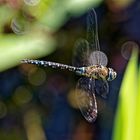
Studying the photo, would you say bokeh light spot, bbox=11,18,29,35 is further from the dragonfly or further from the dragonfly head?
the dragonfly head

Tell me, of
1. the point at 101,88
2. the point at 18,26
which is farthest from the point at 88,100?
the point at 18,26

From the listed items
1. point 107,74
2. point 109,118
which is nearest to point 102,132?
point 109,118

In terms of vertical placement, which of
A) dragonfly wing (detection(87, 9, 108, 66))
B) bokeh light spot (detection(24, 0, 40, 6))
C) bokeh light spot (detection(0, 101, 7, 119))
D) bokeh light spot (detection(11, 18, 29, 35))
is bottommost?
bokeh light spot (detection(0, 101, 7, 119))

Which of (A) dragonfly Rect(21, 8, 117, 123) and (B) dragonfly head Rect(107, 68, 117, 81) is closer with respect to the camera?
(A) dragonfly Rect(21, 8, 117, 123)

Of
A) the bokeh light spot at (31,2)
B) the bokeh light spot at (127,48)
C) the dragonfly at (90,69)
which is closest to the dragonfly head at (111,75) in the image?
the dragonfly at (90,69)

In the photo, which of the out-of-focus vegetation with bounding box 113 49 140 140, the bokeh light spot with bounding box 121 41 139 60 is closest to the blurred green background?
the bokeh light spot with bounding box 121 41 139 60

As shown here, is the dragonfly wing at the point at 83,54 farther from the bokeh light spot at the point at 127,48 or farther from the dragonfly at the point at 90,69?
the bokeh light spot at the point at 127,48

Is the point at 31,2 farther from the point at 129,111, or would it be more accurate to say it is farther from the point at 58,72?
the point at 129,111
